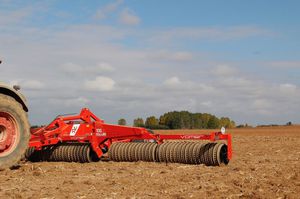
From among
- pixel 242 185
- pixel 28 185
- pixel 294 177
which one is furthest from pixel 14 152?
pixel 294 177

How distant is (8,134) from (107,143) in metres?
3.53

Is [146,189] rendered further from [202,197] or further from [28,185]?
[28,185]

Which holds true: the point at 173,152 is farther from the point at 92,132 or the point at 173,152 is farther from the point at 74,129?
the point at 74,129

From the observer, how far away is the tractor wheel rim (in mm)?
7703

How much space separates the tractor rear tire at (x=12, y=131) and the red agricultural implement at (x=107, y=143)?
1677 mm

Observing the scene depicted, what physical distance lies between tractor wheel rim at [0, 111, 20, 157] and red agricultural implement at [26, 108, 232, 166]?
5.55ft

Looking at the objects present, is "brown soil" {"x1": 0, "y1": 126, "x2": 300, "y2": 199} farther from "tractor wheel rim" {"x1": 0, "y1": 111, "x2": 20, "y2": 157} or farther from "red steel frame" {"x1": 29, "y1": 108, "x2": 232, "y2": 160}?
"red steel frame" {"x1": 29, "y1": 108, "x2": 232, "y2": 160}

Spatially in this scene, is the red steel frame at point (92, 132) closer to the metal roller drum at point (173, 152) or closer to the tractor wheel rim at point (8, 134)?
the metal roller drum at point (173, 152)

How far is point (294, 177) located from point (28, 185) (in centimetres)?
399

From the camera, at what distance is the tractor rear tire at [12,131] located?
7645 millimetres

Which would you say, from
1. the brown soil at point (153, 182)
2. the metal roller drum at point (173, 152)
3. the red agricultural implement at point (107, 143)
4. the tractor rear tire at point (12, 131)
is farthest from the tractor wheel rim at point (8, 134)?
the metal roller drum at point (173, 152)

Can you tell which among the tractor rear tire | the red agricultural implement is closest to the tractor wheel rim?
the tractor rear tire

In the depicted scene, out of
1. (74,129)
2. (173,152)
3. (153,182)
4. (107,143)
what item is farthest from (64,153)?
(153,182)

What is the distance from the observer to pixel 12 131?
7863 mm
